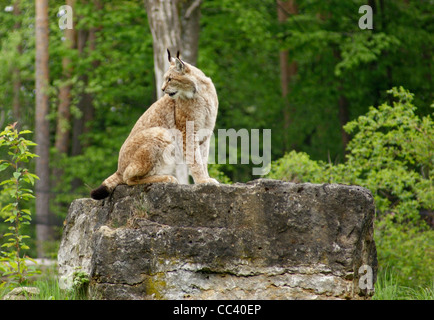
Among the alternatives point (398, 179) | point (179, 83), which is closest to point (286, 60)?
point (398, 179)

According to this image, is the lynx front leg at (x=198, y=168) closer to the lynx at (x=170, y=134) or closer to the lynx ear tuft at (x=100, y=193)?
the lynx at (x=170, y=134)

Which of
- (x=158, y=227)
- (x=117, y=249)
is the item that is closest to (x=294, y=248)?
(x=158, y=227)

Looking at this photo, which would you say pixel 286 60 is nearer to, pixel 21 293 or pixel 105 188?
pixel 105 188

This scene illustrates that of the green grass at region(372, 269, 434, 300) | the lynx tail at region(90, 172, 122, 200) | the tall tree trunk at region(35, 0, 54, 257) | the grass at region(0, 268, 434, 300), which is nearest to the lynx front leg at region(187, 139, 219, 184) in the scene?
the lynx tail at region(90, 172, 122, 200)

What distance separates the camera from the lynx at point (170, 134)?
615 centimetres

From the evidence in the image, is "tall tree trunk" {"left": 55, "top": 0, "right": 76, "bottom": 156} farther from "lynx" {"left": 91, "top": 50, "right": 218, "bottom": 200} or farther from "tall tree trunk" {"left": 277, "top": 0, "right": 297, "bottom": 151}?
"lynx" {"left": 91, "top": 50, "right": 218, "bottom": 200}

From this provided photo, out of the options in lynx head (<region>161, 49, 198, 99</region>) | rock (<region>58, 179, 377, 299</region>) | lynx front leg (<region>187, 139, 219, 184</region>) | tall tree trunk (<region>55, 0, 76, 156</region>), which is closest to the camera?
rock (<region>58, 179, 377, 299</region>)

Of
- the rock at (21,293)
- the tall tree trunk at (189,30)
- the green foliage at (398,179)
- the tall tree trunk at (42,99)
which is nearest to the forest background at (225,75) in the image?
the tall tree trunk at (42,99)

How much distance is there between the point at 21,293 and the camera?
21.3 ft

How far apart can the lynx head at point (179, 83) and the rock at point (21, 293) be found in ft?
8.75

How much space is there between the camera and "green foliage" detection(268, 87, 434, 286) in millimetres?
9047

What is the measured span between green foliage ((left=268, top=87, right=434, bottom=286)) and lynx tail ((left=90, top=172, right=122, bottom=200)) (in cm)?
437

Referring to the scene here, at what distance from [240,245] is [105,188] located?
5.41 ft

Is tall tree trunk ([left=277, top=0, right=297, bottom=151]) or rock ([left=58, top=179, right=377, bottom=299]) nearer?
rock ([left=58, top=179, right=377, bottom=299])
